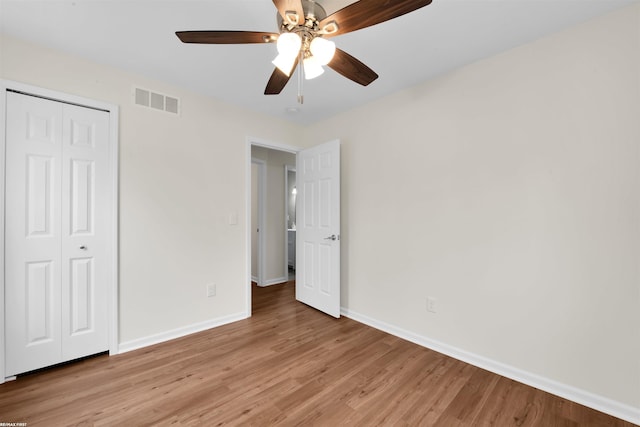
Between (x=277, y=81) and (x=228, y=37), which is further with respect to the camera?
(x=277, y=81)

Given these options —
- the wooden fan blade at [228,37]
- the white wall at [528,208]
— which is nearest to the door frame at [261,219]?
the white wall at [528,208]

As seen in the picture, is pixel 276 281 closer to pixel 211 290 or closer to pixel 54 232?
pixel 211 290

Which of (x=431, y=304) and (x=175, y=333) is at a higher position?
(x=431, y=304)

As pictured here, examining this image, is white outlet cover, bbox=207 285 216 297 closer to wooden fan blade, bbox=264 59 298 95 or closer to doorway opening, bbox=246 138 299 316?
doorway opening, bbox=246 138 299 316

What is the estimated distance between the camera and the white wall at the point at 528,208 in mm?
1646

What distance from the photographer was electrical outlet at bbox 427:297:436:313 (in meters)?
2.44

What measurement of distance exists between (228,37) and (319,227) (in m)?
2.26

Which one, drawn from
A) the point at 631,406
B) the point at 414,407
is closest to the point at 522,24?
the point at 631,406

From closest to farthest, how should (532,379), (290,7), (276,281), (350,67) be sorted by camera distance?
(290,7), (350,67), (532,379), (276,281)

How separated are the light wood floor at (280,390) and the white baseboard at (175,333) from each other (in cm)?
8

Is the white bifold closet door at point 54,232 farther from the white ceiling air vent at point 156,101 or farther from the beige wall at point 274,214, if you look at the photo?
the beige wall at point 274,214

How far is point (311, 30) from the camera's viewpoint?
1.42 metres

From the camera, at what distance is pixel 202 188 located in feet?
9.20

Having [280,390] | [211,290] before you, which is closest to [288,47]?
[280,390]
